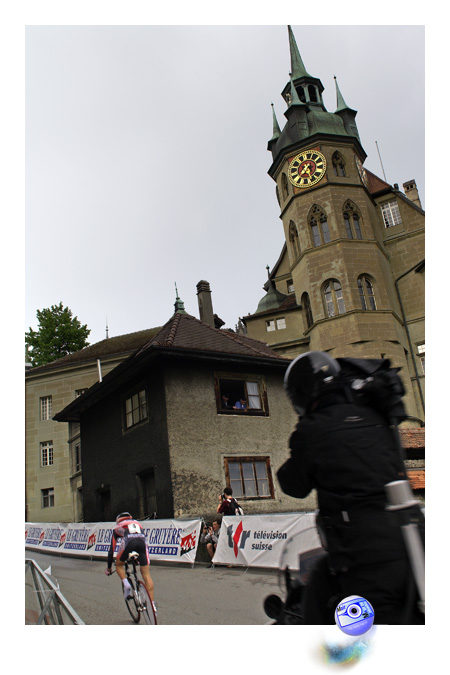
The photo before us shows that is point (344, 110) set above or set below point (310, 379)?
above

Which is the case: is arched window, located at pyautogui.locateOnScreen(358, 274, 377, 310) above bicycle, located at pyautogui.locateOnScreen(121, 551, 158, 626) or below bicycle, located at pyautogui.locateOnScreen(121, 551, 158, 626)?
above

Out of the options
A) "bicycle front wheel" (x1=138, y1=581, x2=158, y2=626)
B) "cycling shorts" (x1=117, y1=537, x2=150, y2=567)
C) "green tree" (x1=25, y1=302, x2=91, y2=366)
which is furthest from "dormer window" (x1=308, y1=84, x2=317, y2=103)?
"bicycle front wheel" (x1=138, y1=581, x2=158, y2=626)

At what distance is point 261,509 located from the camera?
10.8 meters

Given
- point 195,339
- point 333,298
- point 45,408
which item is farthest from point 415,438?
point 333,298

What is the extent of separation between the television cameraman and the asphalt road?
137 cm

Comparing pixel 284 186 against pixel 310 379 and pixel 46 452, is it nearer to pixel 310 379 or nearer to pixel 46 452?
pixel 46 452

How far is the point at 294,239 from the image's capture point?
75.6 ft

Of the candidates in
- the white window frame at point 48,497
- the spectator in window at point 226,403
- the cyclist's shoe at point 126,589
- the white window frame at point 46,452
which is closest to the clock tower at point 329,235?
the spectator in window at point 226,403

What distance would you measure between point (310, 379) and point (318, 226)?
65.8 feet

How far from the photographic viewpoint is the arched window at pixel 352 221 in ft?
67.9

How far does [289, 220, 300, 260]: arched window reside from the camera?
2278 centimetres

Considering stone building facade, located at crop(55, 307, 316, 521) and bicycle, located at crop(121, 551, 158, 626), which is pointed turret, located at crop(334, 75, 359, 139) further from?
bicycle, located at crop(121, 551, 158, 626)
